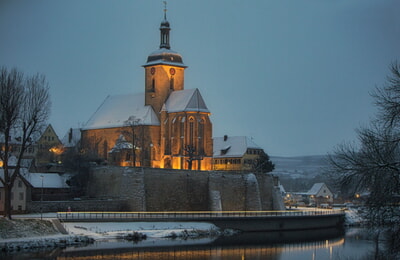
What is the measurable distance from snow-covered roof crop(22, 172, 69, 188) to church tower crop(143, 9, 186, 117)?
972 inches

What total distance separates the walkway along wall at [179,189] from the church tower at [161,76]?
2171 cm

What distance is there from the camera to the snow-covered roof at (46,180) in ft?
217

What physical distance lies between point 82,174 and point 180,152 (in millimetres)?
19250

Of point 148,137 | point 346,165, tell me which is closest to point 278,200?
point 148,137

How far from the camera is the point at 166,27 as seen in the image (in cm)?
9844

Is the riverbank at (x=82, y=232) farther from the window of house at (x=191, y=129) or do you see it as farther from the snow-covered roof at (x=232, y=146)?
the snow-covered roof at (x=232, y=146)

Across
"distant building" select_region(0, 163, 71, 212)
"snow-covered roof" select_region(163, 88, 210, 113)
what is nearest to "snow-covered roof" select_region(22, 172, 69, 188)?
"distant building" select_region(0, 163, 71, 212)

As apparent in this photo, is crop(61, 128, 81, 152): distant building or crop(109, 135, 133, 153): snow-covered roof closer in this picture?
crop(109, 135, 133, 153): snow-covered roof

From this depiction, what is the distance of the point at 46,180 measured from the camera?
228 ft

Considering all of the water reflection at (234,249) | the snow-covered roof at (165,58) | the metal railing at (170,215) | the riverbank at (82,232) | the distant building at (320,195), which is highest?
the snow-covered roof at (165,58)

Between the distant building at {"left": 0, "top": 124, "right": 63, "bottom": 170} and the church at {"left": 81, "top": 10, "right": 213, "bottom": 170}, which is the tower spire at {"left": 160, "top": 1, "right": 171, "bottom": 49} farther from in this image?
the distant building at {"left": 0, "top": 124, "right": 63, "bottom": 170}

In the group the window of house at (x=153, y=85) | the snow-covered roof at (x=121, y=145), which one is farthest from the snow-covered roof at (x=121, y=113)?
the snow-covered roof at (x=121, y=145)

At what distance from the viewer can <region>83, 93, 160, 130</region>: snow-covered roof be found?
9331 cm

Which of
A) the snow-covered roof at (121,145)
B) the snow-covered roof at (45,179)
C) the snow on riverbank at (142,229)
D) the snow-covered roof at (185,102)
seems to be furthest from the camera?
the snow-covered roof at (185,102)
